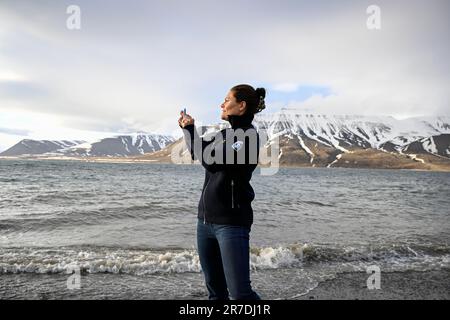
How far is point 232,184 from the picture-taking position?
3.96m

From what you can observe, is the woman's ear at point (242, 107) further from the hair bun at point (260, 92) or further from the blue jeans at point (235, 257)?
the blue jeans at point (235, 257)

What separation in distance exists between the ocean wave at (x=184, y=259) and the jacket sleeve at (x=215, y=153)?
6191 mm

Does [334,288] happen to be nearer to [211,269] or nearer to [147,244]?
[211,269]

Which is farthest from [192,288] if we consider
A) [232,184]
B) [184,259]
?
[232,184]

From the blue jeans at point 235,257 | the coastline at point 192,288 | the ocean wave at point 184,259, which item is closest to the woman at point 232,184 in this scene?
the blue jeans at point 235,257

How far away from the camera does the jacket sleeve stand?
152 inches

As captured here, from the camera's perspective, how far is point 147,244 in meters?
12.8

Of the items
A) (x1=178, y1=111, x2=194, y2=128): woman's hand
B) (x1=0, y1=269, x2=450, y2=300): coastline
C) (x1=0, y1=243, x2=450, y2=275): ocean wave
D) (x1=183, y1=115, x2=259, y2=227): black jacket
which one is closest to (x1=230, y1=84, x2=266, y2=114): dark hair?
(x1=183, y1=115, x2=259, y2=227): black jacket

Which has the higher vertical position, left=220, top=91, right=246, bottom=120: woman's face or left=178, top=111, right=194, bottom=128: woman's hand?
left=220, top=91, right=246, bottom=120: woman's face

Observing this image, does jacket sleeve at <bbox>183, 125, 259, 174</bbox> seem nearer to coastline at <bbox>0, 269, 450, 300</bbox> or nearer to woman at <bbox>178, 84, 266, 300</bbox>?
woman at <bbox>178, 84, 266, 300</bbox>

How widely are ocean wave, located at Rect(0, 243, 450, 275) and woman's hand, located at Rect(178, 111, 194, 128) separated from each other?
6.16 meters

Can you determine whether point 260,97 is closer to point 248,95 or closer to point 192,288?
point 248,95
